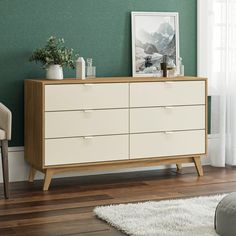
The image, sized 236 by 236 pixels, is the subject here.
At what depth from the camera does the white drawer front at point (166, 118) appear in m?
5.35

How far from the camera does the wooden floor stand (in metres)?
3.98

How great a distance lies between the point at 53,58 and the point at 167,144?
3.95 ft

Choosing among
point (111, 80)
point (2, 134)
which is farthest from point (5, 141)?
point (111, 80)

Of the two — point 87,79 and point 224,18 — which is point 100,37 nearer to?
point 87,79

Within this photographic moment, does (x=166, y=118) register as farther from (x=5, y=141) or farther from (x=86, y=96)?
(x=5, y=141)

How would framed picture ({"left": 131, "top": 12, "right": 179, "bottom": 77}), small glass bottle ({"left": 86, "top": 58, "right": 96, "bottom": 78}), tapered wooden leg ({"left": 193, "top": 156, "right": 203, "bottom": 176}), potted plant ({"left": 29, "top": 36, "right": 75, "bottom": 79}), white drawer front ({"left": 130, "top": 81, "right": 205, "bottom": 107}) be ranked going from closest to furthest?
potted plant ({"left": 29, "top": 36, "right": 75, "bottom": 79}) < white drawer front ({"left": 130, "top": 81, "right": 205, "bottom": 107}) < small glass bottle ({"left": 86, "top": 58, "right": 96, "bottom": 78}) < tapered wooden leg ({"left": 193, "top": 156, "right": 203, "bottom": 176}) < framed picture ({"left": 131, "top": 12, "right": 179, "bottom": 77})

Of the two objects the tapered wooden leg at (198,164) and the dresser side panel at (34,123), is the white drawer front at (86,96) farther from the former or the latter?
the tapered wooden leg at (198,164)

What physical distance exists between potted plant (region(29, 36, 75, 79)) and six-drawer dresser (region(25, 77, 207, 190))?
155 millimetres

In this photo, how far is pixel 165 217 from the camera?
4102mm

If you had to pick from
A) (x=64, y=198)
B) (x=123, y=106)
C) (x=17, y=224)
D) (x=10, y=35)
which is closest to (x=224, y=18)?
(x=123, y=106)

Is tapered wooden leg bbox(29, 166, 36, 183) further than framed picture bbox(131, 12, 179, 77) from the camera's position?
No

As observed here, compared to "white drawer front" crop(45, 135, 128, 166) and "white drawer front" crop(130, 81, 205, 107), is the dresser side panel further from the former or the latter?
"white drawer front" crop(130, 81, 205, 107)

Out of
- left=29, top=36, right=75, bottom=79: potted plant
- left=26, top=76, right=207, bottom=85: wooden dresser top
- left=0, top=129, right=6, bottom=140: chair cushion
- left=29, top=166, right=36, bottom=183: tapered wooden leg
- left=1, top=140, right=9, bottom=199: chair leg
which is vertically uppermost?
left=29, top=36, right=75, bottom=79: potted plant

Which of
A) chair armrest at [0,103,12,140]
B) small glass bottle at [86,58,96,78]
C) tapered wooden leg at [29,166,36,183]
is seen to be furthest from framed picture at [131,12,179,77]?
chair armrest at [0,103,12,140]
